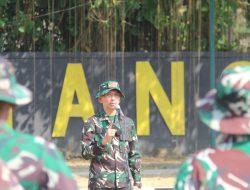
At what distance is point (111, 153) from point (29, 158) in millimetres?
3460

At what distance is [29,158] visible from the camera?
108 inches

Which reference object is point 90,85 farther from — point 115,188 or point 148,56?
point 115,188

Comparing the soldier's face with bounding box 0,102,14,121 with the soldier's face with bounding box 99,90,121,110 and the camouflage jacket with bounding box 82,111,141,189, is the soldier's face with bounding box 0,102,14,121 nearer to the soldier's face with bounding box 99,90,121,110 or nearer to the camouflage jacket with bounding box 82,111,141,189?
the camouflage jacket with bounding box 82,111,141,189

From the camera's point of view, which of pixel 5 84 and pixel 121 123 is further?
pixel 121 123

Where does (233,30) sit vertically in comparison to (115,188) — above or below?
above

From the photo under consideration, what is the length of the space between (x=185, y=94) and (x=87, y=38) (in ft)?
7.56

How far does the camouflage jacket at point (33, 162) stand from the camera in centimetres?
274

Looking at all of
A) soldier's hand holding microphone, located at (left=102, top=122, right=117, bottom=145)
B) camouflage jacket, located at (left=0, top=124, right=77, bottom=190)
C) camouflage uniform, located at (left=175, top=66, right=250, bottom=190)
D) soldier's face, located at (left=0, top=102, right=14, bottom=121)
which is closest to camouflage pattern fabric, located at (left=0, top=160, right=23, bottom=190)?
camouflage jacket, located at (left=0, top=124, right=77, bottom=190)

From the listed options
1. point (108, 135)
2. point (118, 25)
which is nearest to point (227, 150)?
point (108, 135)

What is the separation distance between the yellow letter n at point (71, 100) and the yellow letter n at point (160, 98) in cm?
102

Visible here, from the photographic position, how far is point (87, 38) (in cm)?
1568

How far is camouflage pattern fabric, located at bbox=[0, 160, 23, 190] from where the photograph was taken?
269cm

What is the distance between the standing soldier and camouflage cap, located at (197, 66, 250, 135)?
0.57 m

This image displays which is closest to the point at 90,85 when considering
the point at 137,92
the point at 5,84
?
the point at 137,92
